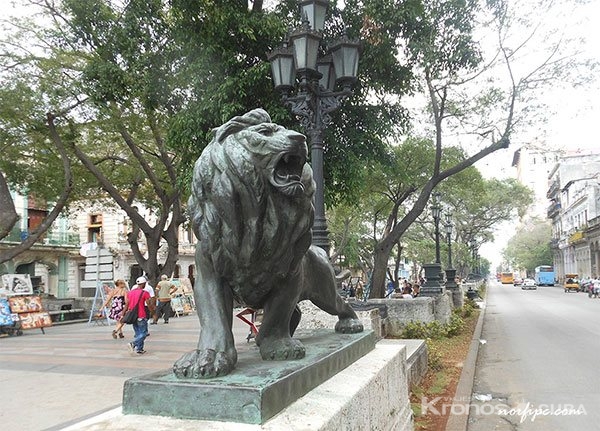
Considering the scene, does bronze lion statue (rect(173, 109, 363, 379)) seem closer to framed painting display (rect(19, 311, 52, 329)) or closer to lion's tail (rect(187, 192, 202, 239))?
lion's tail (rect(187, 192, 202, 239))

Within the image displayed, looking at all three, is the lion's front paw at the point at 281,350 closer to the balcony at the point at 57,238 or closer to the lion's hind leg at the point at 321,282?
the lion's hind leg at the point at 321,282

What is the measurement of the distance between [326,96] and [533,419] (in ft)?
15.3

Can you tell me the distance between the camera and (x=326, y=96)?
6785 mm

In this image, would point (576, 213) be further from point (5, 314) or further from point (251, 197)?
point (251, 197)

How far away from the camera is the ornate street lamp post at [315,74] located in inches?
244

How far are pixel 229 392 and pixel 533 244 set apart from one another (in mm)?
90984

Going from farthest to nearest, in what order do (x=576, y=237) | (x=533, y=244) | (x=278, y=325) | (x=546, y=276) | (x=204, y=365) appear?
(x=533, y=244) → (x=576, y=237) → (x=546, y=276) → (x=278, y=325) → (x=204, y=365)

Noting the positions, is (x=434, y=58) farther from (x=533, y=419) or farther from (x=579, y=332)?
(x=579, y=332)

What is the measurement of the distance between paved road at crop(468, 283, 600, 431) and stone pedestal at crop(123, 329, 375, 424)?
166 inches

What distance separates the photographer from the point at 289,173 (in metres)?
1.97

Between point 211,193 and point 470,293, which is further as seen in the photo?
point 470,293

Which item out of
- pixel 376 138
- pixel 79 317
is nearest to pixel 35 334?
pixel 79 317

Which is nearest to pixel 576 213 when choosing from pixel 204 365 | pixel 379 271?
pixel 379 271

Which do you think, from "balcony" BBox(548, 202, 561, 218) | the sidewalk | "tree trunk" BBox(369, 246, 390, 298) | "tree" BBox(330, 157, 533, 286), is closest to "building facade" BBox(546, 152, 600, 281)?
"balcony" BBox(548, 202, 561, 218)
